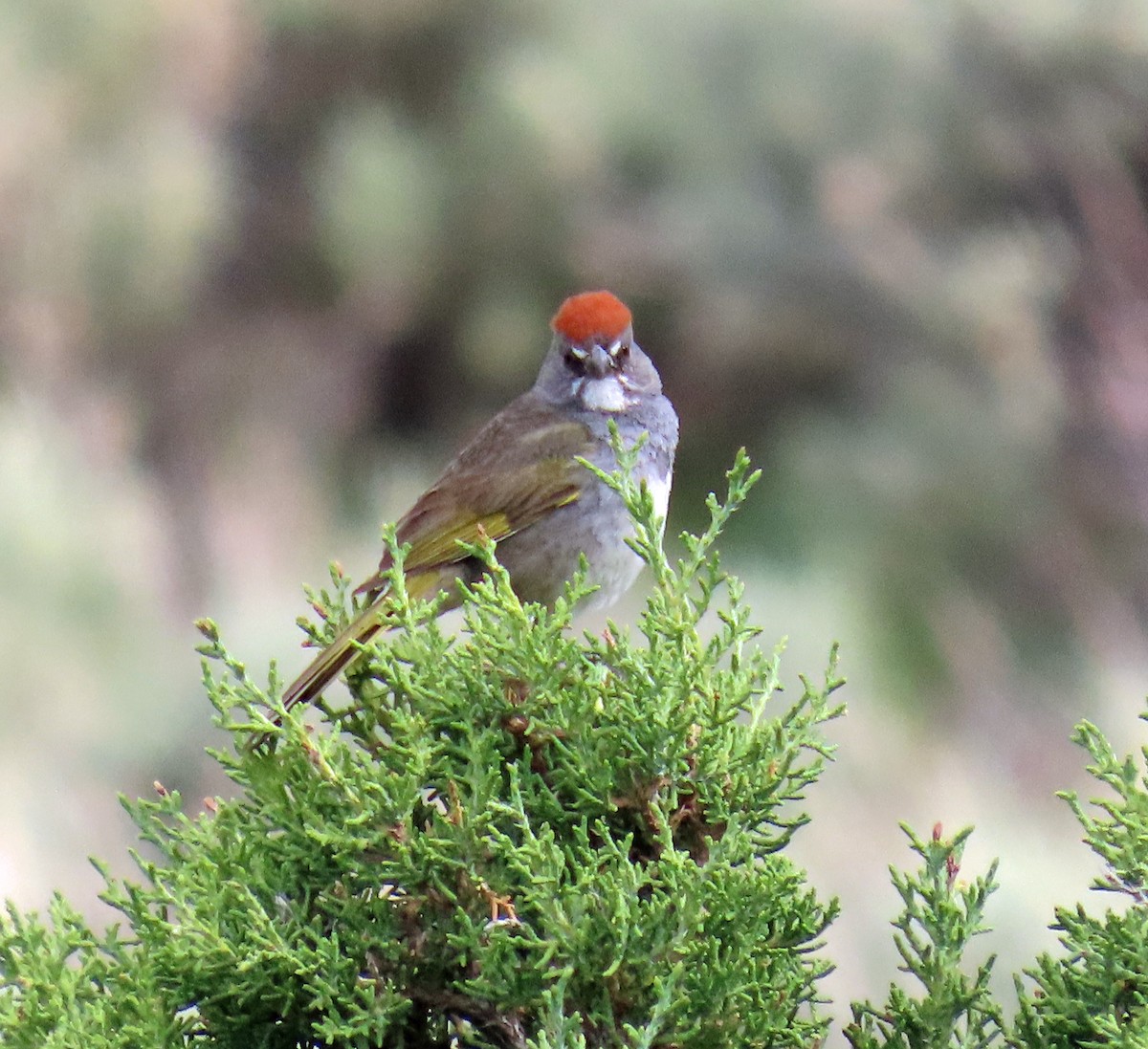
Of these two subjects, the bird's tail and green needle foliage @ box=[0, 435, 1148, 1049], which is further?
the bird's tail

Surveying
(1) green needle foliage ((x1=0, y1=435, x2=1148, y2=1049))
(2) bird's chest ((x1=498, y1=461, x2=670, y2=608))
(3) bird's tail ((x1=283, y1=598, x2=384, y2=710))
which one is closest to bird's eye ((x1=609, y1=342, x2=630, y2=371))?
(2) bird's chest ((x1=498, y1=461, x2=670, y2=608))

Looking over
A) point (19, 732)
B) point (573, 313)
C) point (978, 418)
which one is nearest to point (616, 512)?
point (573, 313)

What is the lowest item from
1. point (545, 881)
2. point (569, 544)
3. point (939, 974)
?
point (545, 881)

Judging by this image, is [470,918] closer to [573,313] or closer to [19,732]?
[573,313]

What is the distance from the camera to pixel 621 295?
33.1 ft

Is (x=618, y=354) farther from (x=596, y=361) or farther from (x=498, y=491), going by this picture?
(x=498, y=491)

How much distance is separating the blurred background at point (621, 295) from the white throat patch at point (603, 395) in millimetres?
4465

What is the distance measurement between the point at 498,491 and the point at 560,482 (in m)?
0.11

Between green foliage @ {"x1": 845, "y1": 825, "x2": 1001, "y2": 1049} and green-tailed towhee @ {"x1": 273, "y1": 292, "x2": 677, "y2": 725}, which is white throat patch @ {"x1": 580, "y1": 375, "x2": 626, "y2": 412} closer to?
green-tailed towhee @ {"x1": 273, "y1": 292, "x2": 677, "y2": 725}

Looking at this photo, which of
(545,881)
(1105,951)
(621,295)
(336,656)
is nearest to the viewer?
(545,881)

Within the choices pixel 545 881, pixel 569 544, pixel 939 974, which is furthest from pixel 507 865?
pixel 569 544

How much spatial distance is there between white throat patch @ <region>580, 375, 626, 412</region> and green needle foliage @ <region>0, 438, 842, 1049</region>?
1.35 metres

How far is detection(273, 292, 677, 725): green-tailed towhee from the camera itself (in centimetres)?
262

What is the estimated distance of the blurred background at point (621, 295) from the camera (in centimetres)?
809
